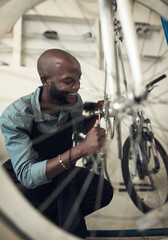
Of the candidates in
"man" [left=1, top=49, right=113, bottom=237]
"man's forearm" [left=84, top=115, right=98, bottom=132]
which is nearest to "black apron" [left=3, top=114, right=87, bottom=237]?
"man" [left=1, top=49, right=113, bottom=237]

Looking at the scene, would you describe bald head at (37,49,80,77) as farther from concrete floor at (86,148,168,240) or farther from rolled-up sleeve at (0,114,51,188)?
concrete floor at (86,148,168,240)

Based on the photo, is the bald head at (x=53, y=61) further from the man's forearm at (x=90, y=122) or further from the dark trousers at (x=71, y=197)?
the dark trousers at (x=71, y=197)

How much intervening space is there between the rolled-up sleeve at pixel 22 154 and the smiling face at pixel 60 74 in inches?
6.2

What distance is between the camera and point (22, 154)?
65cm

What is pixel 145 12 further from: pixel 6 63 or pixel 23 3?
pixel 23 3

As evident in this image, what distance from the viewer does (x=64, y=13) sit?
135 centimetres

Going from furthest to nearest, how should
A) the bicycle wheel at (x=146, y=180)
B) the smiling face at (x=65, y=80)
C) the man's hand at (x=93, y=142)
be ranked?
the bicycle wheel at (x=146, y=180), the smiling face at (x=65, y=80), the man's hand at (x=93, y=142)

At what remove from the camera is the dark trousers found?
0.71 meters

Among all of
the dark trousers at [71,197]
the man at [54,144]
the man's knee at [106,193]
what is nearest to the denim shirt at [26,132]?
the man at [54,144]

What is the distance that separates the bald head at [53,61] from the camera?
2.43 ft

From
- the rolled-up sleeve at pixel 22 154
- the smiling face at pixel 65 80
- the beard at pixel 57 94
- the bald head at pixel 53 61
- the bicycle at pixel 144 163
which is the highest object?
the bald head at pixel 53 61

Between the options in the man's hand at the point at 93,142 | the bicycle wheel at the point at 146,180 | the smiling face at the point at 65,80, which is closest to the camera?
the man's hand at the point at 93,142

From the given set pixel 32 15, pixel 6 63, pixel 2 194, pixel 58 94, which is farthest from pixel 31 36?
pixel 2 194

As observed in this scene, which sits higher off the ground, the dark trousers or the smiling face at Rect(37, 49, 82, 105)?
the smiling face at Rect(37, 49, 82, 105)
